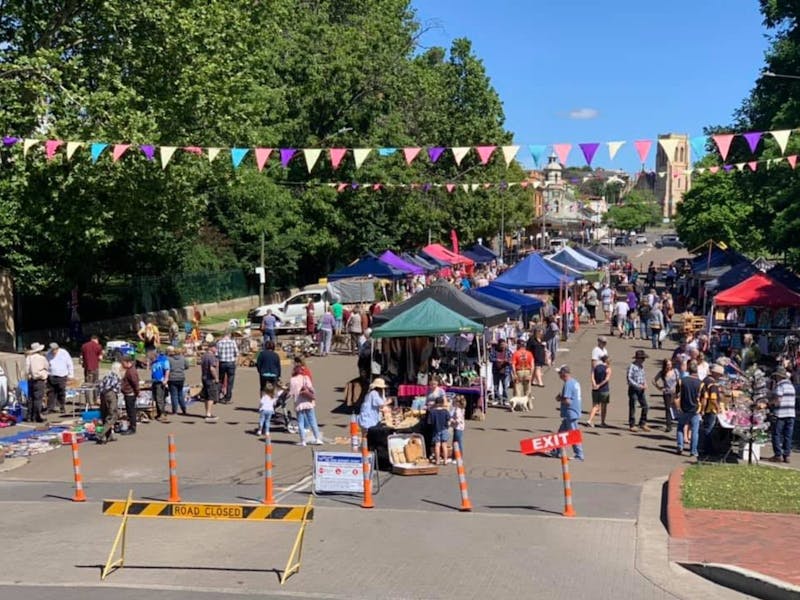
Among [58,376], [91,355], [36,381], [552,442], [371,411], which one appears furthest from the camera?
[91,355]

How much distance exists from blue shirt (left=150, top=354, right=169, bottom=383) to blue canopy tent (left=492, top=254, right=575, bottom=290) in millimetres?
14811

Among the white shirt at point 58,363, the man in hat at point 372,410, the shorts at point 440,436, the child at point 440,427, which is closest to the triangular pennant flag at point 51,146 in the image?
the white shirt at point 58,363

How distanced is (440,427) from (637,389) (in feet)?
17.4

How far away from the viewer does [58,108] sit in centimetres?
2391

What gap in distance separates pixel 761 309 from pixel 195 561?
23.1 m

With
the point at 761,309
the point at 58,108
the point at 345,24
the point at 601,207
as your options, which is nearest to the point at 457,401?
the point at 58,108

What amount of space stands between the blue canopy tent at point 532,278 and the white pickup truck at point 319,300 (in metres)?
5.53

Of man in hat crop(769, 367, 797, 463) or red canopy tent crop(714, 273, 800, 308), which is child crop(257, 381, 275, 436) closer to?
man in hat crop(769, 367, 797, 463)

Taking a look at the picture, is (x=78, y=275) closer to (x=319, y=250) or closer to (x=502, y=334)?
(x=502, y=334)

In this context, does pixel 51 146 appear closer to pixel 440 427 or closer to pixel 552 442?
pixel 440 427

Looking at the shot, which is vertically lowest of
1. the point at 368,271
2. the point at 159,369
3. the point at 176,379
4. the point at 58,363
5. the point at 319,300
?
the point at 176,379

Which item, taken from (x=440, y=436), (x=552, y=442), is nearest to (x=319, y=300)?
(x=440, y=436)

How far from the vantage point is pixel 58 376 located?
20.2 metres

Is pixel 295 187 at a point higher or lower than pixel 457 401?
higher
